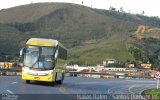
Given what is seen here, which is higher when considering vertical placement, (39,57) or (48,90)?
(39,57)

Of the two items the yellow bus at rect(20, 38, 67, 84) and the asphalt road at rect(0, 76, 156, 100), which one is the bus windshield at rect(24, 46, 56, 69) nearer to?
the yellow bus at rect(20, 38, 67, 84)

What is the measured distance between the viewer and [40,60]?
111ft

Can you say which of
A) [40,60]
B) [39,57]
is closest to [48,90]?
[40,60]

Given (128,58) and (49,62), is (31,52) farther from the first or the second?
(128,58)

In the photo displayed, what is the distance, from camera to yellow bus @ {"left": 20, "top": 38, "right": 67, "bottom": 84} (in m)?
33.3

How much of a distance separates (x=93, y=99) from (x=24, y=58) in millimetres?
11571

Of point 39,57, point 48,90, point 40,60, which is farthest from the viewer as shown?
point 39,57

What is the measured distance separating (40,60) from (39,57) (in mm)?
352

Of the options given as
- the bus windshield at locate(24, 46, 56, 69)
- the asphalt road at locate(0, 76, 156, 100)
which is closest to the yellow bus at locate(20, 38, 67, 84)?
the bus windshield at locate(24, 46, 56, 69)

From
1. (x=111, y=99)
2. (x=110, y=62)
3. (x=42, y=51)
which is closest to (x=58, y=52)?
(x=42, y=51)

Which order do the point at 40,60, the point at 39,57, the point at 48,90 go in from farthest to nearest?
1. the point at 39,57
2. the point at 40,60
3. the point at 48,90

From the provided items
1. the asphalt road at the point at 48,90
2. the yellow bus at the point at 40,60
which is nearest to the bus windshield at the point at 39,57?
the yellow bus at the point at 40,60

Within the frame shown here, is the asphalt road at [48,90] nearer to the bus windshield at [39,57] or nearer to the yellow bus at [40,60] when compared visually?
the yellow bus at [40,60]

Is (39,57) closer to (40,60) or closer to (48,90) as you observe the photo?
(40,60)
